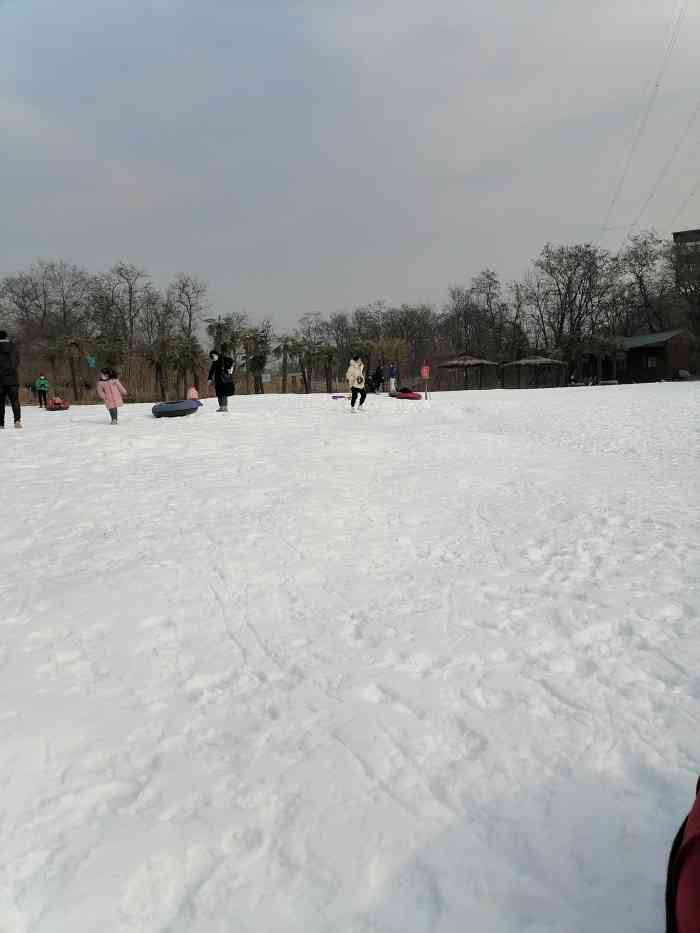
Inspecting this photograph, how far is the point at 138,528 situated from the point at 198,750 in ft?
13.0

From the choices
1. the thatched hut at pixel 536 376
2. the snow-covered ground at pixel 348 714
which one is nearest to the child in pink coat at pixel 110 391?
the snow-covered ground at pixel 348 714

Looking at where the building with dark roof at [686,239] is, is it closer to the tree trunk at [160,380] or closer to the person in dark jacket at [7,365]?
the tree trunk at [160,380]

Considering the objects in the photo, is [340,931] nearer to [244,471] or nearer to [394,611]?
[394,611]

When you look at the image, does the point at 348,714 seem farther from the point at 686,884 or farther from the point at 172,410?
the point at 172,410

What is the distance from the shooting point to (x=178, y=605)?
4340 millimetres

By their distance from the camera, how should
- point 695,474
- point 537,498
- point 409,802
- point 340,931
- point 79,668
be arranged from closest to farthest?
point 340,931 → point 409,802 → point 79,668 → point 537,498 → point 695,474

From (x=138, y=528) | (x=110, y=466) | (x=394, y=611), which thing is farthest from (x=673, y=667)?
(x=110, y=466)

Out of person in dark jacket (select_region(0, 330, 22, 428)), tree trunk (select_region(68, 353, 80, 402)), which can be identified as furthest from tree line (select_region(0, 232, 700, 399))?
person in dark jacket (select_region(0, 330, 22, 428))

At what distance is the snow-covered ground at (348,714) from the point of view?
6.47ft

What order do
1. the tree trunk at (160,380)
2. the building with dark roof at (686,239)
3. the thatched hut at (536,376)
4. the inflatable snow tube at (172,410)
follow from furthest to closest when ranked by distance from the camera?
1. the thatched hut at (536,376)
2. the building with dark roof at (686,239)
3. the tree trunk at (160,380)
4. the inflatable snow tube at (172,410)

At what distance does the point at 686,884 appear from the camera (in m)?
1.15

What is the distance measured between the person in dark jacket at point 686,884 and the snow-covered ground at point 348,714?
0.80 m

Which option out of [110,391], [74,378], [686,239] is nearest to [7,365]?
[110,391]

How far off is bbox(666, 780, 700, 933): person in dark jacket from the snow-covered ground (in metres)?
0.80
